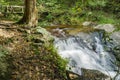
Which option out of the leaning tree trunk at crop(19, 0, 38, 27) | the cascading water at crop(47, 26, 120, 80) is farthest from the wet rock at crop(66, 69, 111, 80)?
the leaning tree trunk at crop(19, 0, 38, 27)

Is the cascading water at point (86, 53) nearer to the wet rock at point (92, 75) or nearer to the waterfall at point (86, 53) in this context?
the waterfall at point (86, 53)

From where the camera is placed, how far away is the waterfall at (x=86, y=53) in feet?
30.6

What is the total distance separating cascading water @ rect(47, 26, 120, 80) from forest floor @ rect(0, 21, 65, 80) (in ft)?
2.17

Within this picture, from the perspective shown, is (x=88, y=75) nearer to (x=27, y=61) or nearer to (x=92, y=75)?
(x=92, y=75)

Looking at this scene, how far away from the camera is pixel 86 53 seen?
33.9 feet

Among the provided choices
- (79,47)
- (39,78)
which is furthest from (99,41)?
(39,78)

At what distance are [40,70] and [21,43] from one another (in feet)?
4.81

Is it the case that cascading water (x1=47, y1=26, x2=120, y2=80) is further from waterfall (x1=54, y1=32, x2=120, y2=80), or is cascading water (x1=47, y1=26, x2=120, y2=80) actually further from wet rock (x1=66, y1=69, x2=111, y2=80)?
wet rock (x1=66, y1=69, x2=111, y2=80)

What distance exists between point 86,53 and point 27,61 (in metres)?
2.99

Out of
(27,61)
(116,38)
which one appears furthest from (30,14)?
(116,38)

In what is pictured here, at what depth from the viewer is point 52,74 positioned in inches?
311

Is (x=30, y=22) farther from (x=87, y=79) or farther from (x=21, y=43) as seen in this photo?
(x=87, y=79)

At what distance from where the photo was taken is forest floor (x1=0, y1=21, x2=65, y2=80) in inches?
300

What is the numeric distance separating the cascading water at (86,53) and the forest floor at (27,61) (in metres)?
0.66
